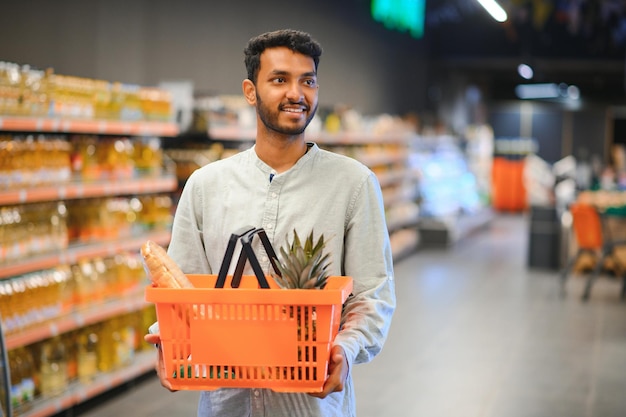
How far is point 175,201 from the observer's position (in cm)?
739

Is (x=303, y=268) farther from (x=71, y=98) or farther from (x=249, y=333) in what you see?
(x=71, y=98)

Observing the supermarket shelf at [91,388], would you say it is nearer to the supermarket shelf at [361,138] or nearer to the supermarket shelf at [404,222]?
the supermarket shelf at [361,138]

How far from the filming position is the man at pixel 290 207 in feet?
6.90

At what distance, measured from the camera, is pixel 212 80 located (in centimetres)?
887

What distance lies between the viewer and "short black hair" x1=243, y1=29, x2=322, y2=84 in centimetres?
210

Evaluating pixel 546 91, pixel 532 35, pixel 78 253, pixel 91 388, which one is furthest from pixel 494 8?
pixel 546 91

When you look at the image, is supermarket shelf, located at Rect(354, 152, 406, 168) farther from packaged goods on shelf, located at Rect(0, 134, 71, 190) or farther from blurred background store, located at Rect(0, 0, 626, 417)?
packaged goods on shelf, located at Rect(0, 134, 71, 190)

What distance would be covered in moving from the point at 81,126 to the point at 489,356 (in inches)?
155

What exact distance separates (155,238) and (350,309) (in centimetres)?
441

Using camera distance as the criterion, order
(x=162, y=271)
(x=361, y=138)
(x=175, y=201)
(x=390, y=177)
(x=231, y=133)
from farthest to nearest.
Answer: (x=390, y=177)
(x=361, y=138)
(x=231, y=133)
(x=175, y=201)
(x=162, y=271)

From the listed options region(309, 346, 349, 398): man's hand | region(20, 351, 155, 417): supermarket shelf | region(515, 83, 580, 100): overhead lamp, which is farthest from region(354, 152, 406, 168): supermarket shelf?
region(515, 83, 580, 100): overhead lamp

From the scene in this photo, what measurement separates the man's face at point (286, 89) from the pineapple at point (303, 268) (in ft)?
0.97

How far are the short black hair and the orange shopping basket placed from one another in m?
0.50

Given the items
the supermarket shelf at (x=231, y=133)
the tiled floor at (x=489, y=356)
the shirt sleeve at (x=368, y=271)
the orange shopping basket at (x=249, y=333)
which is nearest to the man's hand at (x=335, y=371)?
the orange shopping basket at (x=249, y=333)
